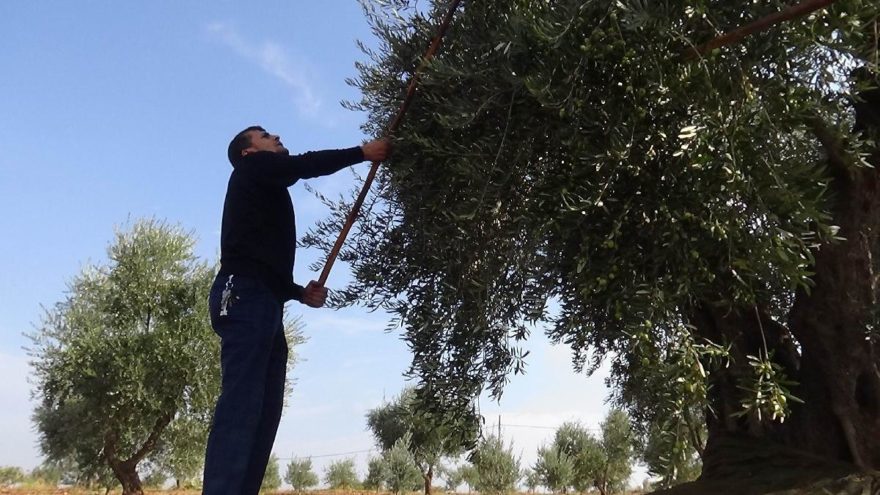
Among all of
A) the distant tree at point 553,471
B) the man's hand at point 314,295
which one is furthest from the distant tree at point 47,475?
the man's hand at point 314,295

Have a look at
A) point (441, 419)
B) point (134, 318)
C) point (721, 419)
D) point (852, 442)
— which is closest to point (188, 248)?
point (134, 318)

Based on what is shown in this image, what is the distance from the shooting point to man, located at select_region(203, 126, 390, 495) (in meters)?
4.20

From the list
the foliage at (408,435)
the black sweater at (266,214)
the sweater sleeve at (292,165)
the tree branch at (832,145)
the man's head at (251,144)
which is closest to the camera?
the black sweater at (266,214)

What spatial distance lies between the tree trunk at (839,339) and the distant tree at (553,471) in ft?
68.5

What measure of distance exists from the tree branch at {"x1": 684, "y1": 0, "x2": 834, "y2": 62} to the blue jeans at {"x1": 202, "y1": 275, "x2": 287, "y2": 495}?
3.39m

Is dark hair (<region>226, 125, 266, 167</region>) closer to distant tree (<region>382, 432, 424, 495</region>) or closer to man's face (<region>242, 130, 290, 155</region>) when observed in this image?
man's face (<region>242, 130, 290, 155</region>)

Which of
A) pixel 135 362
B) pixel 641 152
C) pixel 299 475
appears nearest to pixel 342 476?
pixel 299 475

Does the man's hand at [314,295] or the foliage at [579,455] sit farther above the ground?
the man's hand at [314,295]

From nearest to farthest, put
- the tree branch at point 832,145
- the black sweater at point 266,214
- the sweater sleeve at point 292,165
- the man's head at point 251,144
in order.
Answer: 1. the black sweater at point 266,214
2. the sweater sleeve at point 292,165
3. the man's head at point 251,144
4. the tree branch at point 832,145

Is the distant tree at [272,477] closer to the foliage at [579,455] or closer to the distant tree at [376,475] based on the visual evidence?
the distant tree at [376,475]

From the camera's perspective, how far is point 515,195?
5.92 metres

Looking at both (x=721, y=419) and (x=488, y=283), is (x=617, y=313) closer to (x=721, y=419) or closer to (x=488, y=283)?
(x=488, y=283)

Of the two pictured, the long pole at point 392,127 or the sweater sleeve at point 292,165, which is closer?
the sweater sleeve at point 292,165

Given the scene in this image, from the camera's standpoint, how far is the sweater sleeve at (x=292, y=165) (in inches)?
196
